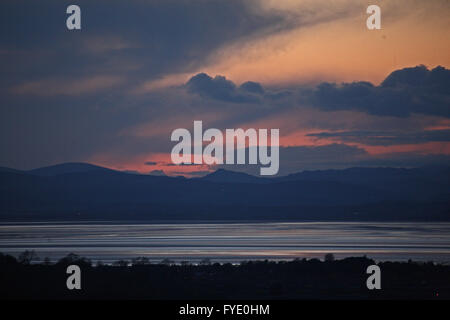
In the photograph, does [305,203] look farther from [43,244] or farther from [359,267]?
[359,267]

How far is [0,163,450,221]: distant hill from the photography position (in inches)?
4769

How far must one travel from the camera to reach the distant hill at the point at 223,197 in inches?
4769

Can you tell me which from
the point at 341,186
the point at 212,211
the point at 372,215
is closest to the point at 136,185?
the point at 212,211

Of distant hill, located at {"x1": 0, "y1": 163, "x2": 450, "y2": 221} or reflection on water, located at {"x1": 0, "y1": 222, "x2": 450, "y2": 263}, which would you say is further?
distant hill, located at {"x1": 0, "y1": 163, "x2": 450, "y2": 221}

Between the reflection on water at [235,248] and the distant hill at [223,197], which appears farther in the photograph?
the distant hill at [223,197]

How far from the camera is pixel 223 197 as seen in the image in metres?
140

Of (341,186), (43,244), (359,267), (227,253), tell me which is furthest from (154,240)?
(341,186)

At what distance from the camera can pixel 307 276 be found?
104 ft

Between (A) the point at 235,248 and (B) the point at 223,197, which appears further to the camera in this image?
(B) the point at 223,197

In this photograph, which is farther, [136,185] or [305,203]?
[136,185]

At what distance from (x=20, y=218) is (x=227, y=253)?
3038 inches
